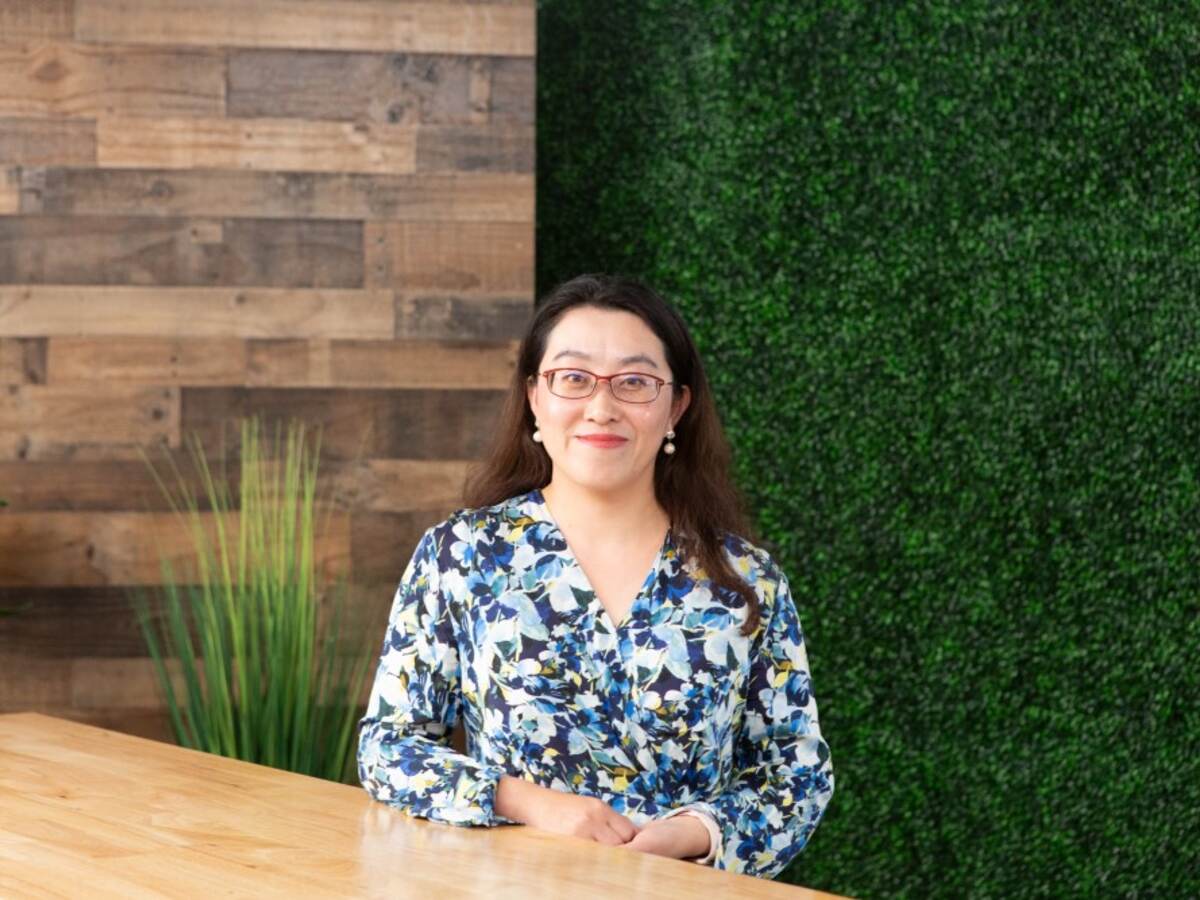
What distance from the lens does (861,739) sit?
3861mm

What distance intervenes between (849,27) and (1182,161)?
35.4 inches

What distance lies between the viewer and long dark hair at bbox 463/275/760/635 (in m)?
2.11

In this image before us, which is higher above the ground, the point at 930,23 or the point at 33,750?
the point at 930,23

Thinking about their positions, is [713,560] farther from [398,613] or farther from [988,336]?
[988,336]

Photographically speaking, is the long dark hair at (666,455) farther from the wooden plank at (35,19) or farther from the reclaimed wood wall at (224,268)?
the wooden plank at (35,19)

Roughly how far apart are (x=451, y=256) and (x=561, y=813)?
2.11 metres

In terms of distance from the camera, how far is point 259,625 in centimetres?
340

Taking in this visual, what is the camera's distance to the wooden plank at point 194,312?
3.59 m

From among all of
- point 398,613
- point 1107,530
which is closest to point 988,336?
point 1107,530

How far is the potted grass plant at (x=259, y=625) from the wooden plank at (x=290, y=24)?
0.93m

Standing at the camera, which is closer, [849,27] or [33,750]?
[33,750]

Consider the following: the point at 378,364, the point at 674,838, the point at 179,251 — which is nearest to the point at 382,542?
the point at 378,364

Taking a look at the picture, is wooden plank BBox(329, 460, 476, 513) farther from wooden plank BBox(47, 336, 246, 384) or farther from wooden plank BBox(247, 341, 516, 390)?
wooden plank BBox(47, 336, 246, 384)

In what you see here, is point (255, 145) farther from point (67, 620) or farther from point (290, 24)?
point (67, 620)
